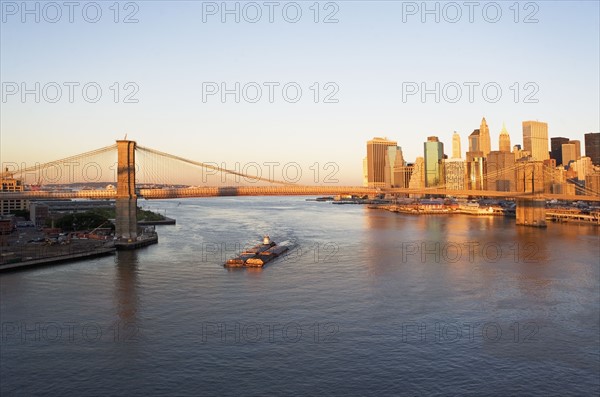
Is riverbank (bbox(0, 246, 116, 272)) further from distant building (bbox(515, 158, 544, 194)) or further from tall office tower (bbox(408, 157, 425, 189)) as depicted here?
tall office tower (bbox(408, 157, 425, 189))

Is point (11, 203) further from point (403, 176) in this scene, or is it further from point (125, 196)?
point (403, 176)

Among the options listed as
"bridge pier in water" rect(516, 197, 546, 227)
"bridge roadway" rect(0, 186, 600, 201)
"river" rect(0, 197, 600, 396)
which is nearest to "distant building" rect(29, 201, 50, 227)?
"bridge roadway" rect(0, 186, 600, 201)

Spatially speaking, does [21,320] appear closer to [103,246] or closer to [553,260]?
[103,246]

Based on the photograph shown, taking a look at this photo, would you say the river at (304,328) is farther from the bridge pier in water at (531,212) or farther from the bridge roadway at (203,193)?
the bridge pier in water at (531,212)

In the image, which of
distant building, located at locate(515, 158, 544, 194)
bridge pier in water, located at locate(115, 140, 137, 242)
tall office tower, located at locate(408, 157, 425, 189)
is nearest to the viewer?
bridge pier in water, located at locate(115, 140, 137, 242)

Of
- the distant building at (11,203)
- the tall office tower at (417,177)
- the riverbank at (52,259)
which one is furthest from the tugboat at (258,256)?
the tall office tower at (417,177)

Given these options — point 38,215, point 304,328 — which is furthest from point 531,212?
point 38,215
